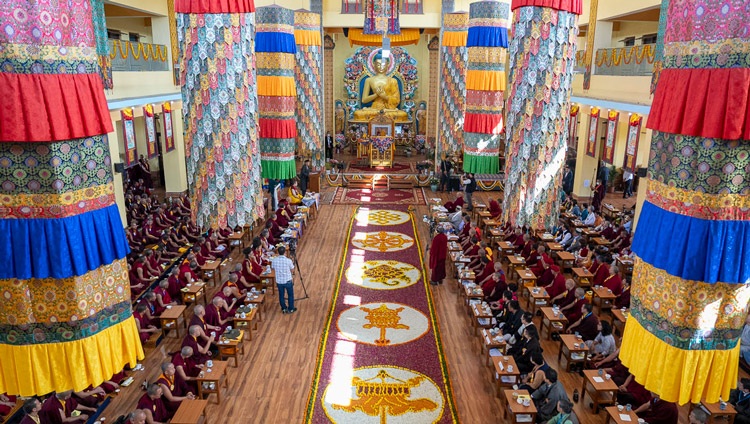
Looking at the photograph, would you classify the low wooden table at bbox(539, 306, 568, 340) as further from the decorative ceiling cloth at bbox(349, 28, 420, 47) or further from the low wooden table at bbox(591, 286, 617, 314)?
the decorative ceiling cloth at bbox(349, 28, 420, 47)

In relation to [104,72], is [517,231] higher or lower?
lower

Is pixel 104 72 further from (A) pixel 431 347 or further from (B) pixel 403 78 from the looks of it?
(B) pixel 403 78

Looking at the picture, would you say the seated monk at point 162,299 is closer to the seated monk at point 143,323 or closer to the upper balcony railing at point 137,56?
the seated monk at point 143,323

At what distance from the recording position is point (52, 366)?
18.0ft

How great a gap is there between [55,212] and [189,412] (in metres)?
3.27

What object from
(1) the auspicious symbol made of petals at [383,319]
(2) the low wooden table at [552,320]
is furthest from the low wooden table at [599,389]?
(1) the auspicious symbol made of petals at [383,319]

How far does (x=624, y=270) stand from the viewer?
42.1ft

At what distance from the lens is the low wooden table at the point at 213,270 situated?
12.0m

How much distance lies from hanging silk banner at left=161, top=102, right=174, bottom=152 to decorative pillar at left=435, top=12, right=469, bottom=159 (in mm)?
11210

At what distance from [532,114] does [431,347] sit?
662 centimetres

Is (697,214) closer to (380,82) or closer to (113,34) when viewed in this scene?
(113,34)

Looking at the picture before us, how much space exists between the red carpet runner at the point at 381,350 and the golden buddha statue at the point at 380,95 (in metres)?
16.6

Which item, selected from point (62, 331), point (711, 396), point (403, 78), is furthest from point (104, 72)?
point (403, 78)

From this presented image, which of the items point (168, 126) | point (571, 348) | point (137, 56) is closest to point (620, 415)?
point (571, 348)
